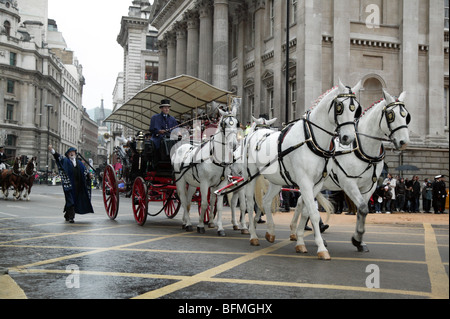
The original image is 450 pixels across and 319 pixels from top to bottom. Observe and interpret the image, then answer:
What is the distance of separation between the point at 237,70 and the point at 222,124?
2665 cm

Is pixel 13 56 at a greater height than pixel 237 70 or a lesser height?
greater

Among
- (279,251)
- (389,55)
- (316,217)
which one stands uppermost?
(389,55)

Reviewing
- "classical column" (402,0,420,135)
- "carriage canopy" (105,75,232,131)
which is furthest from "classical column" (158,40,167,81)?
"carriage canopy" (105,75,232,131)

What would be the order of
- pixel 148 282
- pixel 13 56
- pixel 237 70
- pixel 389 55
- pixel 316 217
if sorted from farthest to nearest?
pixel 13 56, pixel 237 70, pixel 389 55, pixel 316 217, pixel 148 282

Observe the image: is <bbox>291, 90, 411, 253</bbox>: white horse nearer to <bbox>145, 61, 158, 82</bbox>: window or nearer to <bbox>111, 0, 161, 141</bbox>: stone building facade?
<bbox>111, 0, 161, 141</bbox>: stone building facade

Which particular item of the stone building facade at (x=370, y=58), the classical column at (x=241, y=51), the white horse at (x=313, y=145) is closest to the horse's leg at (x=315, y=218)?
the white horse at (x=313, y=145)

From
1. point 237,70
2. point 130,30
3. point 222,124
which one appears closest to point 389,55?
point 237,70

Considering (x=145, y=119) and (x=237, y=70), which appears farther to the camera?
(x=237, y=70)

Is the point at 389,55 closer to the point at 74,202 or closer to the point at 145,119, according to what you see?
the point at 145,119

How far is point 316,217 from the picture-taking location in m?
7.14

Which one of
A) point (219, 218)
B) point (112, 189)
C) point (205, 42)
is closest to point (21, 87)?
point (205, 42)

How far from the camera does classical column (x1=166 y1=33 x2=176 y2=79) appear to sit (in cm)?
4697

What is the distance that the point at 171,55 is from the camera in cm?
4734

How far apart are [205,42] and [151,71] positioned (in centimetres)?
3381
